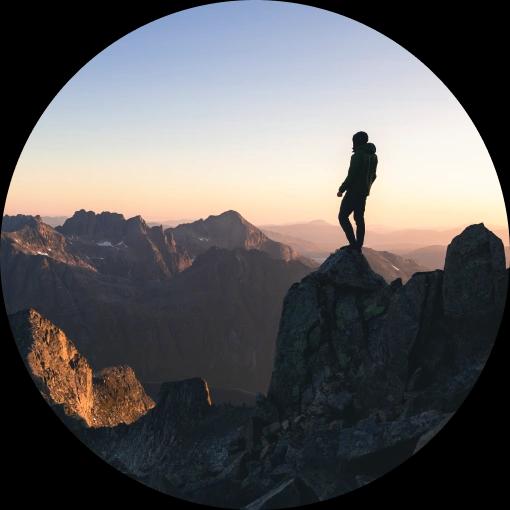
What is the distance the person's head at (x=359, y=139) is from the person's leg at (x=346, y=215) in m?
2.96

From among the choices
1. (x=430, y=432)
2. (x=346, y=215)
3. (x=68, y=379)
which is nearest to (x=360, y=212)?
(x=346, y=215)

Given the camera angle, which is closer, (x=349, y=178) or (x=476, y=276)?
(x=476, y=276)

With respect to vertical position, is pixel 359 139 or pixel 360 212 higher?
pixel 359 139

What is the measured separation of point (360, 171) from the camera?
30.4 m

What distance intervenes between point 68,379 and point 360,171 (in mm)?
35086

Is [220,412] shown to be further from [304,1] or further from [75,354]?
[304,1]

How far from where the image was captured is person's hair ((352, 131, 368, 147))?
3041cm

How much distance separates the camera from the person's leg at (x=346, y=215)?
30656mm

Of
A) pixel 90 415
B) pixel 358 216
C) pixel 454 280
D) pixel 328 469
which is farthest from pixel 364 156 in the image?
pixel 90 415

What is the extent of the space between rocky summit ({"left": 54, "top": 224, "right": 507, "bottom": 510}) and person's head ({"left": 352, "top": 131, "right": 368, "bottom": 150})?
6.98 metres

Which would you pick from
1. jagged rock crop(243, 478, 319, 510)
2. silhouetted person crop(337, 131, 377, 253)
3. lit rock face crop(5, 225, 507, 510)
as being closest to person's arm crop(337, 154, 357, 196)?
silhouetted person crop(337, 131, 377, 253)

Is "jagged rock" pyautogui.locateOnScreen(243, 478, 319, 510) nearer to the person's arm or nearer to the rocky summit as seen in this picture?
the rocky summit

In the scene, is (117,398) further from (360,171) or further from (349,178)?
(360,171)

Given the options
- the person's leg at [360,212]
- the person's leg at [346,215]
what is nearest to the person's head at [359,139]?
the person's leg at [346,215]
